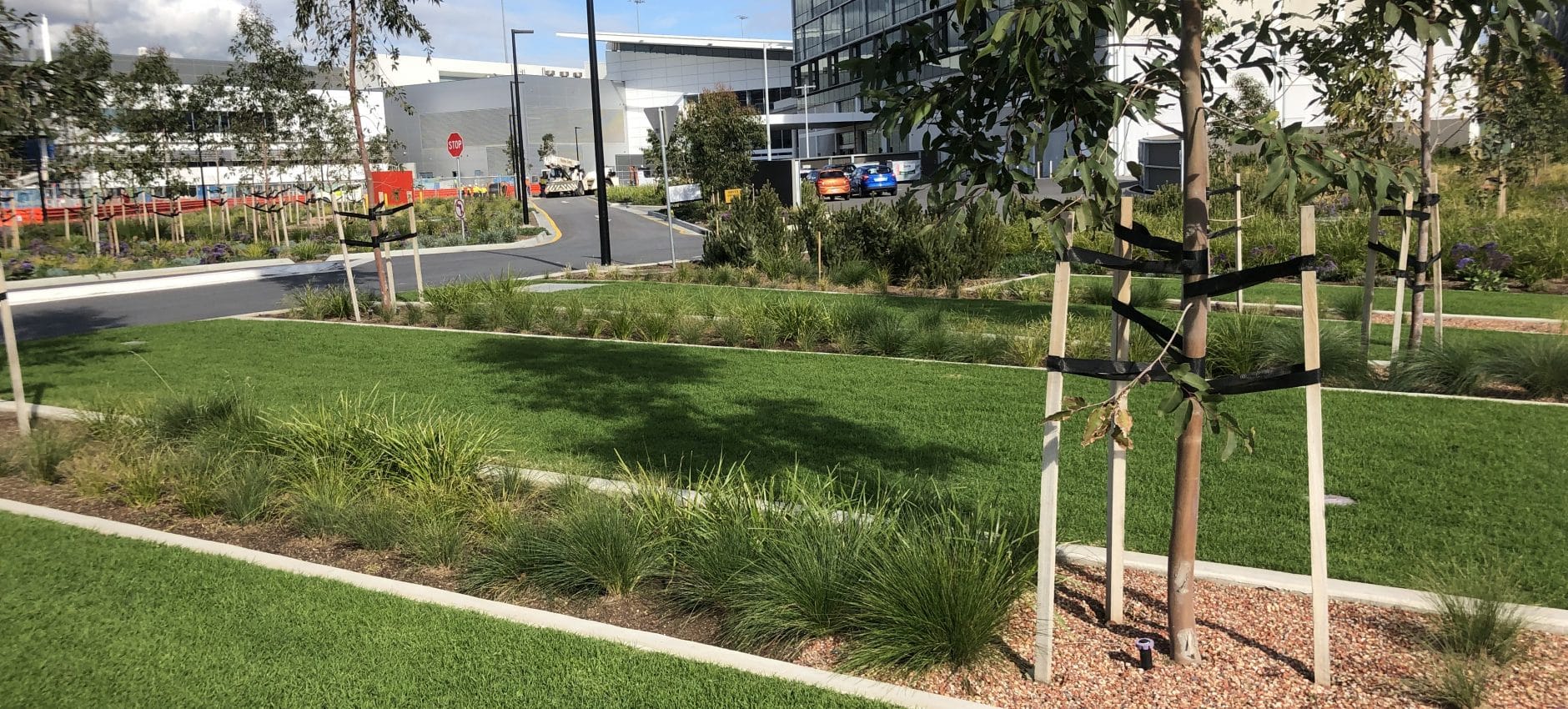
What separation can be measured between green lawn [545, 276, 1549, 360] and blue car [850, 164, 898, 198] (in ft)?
90.4

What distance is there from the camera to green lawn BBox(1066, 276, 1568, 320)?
1292 cm

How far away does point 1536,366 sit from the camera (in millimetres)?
8492

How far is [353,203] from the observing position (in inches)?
1754

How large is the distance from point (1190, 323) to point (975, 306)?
1064 centimetres

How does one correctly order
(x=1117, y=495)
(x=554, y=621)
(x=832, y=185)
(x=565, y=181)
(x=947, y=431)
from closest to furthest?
(x=1117, y=495) → (x=554, y=621) → (x=947, y=431) → (x=832, y=185) → (x=565, y=181)

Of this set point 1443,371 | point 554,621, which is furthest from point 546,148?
point 554,621

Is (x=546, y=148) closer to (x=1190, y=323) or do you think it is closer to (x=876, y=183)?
(x=876, y=183)

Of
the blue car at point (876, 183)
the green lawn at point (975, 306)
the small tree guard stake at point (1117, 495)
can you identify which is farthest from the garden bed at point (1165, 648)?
the blue car at point (876, 183)

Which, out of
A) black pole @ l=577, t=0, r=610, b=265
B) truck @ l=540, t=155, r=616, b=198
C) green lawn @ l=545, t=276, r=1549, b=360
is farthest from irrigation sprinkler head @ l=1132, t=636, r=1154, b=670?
truck @ l=540, t=155, r=616, b=198

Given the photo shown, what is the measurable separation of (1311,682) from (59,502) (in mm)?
7159

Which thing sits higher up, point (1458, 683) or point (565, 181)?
point (565, 181)

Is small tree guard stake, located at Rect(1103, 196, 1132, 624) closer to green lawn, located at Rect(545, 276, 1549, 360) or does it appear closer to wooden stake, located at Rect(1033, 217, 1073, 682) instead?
wooden stake, located at Rect(1033, 217, 1073, 682)

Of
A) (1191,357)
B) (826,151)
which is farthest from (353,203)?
(1191,357)

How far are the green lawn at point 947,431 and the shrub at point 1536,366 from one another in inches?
23.5
